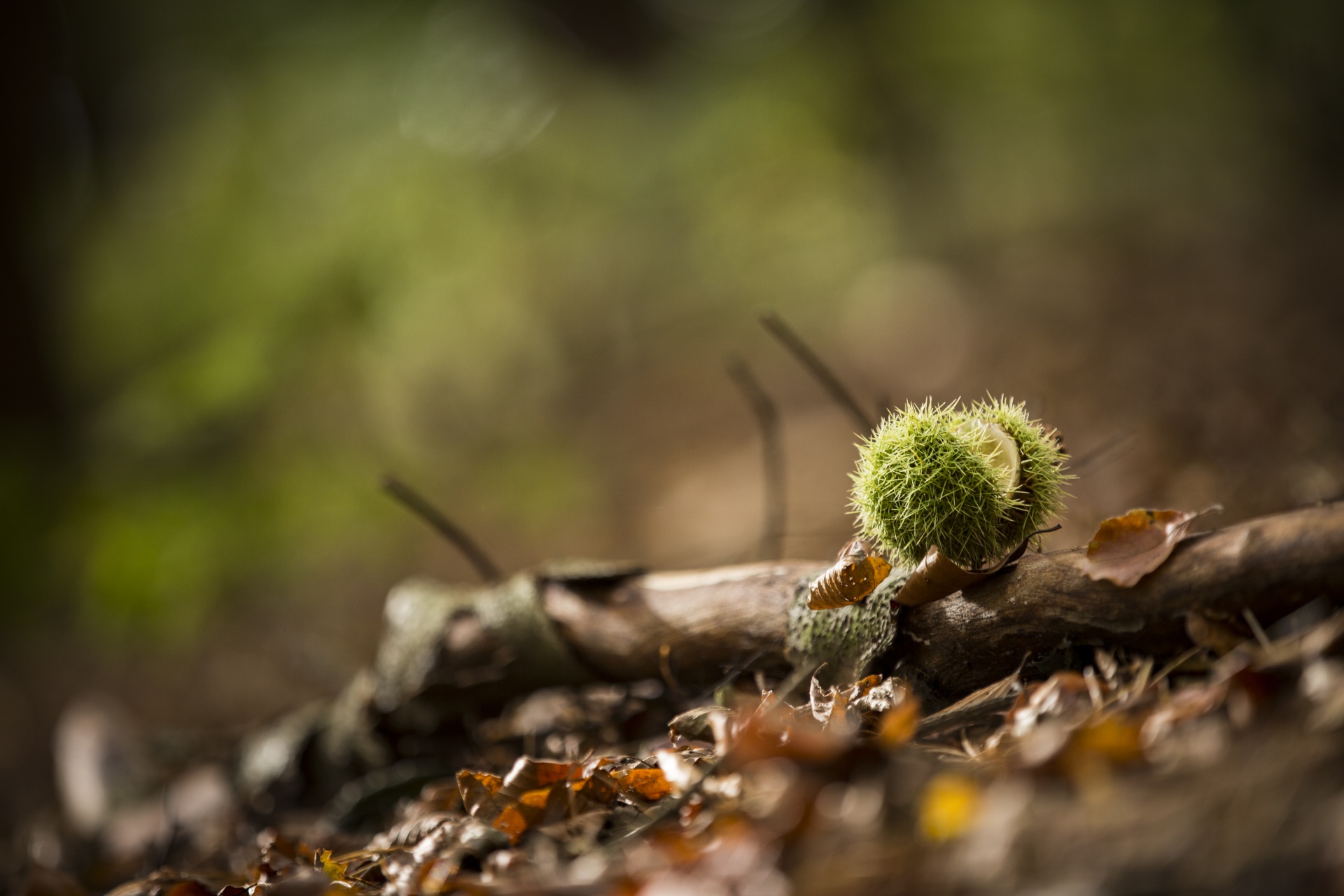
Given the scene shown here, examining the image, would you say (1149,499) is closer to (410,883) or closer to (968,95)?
(410,883)

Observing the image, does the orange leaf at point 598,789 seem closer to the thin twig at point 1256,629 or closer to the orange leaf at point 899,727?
the orange leaf at point 899,727

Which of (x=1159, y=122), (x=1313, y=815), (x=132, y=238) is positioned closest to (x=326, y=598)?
(x=132, y=238)

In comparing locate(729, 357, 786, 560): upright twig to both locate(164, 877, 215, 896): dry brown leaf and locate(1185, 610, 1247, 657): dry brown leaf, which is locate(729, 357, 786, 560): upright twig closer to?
locate(1185, 610, 1247, 657): dry brown leaf

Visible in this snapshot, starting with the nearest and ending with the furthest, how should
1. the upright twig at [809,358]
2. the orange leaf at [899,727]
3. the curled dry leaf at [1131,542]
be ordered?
1. the orange leaf at [899,727]
2. the curled dry leaf at [1131,542]
3. the upright twig at [809,358]

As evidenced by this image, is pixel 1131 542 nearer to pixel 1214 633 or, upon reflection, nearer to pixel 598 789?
pixel 1214 633

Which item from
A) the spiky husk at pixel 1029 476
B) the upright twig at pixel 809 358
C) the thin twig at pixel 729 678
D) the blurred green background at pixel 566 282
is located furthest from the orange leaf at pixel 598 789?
the blurred green background at pixel 566 282

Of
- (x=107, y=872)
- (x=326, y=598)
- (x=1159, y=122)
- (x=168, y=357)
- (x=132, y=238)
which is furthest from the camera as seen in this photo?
(x=1159, y=122)

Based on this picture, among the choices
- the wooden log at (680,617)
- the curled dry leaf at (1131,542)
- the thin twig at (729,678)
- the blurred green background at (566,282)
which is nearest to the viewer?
the curled dry leaf at (1131,542)
